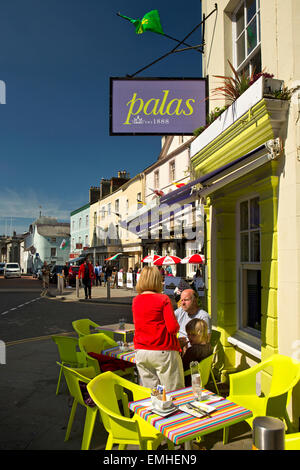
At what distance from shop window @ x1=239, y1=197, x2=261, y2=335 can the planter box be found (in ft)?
3.89

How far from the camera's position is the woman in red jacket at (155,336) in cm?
346

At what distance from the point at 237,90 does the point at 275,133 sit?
1274mm

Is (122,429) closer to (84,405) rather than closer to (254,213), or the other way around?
(84,405)

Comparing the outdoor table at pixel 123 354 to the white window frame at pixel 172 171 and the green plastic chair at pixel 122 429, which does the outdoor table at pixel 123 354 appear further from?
the white window frame at pixel 172 171

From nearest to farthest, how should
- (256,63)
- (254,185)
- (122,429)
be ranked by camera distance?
(122,429) < (254,185) < (256,63)

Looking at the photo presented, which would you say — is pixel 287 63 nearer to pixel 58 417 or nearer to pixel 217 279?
pixel 217 279

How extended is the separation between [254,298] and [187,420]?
10.4ft

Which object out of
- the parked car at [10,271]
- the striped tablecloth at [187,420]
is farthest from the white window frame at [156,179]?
the parked car at [10,271]

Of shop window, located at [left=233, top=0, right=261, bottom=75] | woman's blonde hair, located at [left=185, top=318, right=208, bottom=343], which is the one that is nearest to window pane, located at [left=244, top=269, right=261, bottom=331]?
woman's blonde hair, located at [left=185, top=318, right=208, bottom=343]

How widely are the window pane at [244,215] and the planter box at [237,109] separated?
1.16m

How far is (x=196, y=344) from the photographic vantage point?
4418 mm

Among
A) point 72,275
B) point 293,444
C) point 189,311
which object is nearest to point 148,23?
Answer: point 189,311

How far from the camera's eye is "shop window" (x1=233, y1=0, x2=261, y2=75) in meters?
5.16

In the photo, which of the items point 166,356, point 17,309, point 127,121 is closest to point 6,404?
point 166,356
